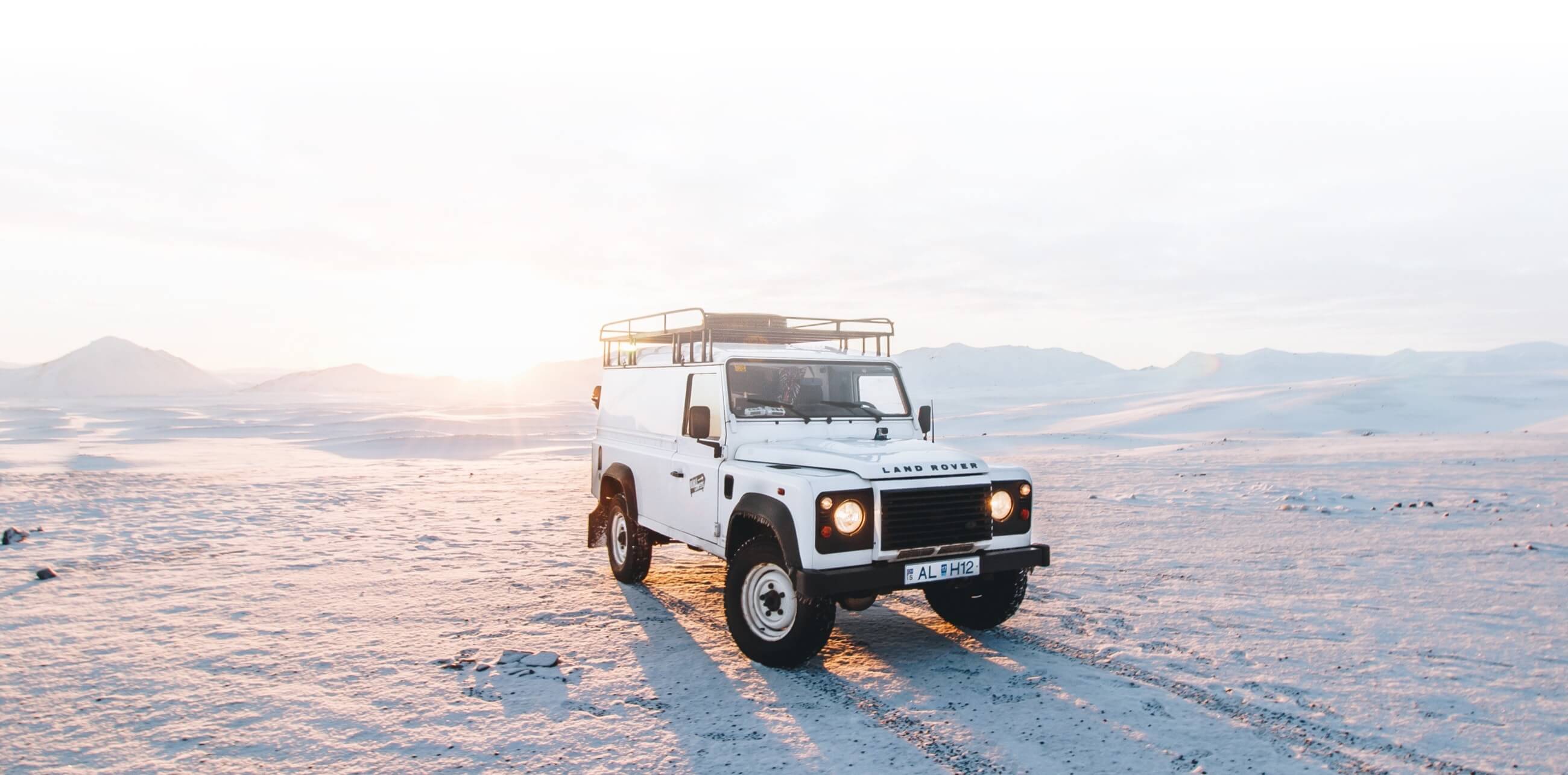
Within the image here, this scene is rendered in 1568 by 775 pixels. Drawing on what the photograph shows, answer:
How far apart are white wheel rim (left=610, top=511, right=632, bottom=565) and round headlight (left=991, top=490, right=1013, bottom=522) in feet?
12.5

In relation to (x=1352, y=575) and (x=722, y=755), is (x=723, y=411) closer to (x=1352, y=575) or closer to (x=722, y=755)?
(x=722, y=755)

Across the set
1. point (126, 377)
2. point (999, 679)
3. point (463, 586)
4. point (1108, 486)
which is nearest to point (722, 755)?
point (999, 679)

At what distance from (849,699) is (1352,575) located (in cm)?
624

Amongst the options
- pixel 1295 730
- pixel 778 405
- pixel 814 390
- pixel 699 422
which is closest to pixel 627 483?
pixel 699 422

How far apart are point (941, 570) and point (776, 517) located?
1244mm

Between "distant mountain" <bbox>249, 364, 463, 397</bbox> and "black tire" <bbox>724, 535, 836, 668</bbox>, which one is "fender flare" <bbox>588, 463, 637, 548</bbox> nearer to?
"black tire" <bbox>724, 535, 836, 668</bbox>

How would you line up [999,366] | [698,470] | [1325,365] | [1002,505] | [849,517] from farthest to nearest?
[999,366]
[1325,365]
[698,470]
[1002,505]
[849,517]

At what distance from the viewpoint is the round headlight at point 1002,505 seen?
6.45 meters

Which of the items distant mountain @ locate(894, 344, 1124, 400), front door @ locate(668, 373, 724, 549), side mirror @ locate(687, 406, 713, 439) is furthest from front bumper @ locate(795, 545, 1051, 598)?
distant mountain @ locate(894, 344, 1124, 400)

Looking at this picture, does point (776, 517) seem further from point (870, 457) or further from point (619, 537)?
point (619, 537)

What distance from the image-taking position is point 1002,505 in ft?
21.2

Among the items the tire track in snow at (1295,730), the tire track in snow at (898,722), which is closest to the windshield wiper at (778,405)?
the tire track in snow at (898,722)

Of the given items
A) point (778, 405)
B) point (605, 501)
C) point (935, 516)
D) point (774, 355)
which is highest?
point (774, 355)

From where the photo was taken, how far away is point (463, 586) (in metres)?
8.50
